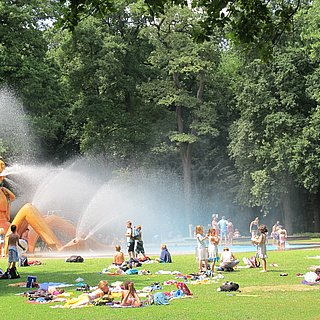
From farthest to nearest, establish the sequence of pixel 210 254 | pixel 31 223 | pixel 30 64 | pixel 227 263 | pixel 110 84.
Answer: pixel 110 84 → pixel 30 64 → pixel 31 223 → pixel 210 254 → pixel 227 263

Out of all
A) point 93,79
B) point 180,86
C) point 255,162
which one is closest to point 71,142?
point 93,79

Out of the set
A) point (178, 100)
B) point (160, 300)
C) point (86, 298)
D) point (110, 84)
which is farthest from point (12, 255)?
point (178, 100)

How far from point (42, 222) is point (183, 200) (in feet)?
86.6

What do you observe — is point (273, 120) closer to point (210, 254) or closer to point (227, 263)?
point (210, 254)

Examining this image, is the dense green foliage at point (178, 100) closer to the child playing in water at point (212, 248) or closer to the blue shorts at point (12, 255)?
the blue shorts at point (12, 255)

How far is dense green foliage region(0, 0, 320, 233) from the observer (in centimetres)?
4234

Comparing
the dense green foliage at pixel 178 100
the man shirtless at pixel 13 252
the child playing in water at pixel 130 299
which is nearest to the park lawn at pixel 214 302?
the child playing in water at pixel 130 299

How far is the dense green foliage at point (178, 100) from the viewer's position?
42.3 m

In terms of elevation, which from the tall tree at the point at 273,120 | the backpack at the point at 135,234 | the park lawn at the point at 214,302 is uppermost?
the tall tree at the point at 273,120

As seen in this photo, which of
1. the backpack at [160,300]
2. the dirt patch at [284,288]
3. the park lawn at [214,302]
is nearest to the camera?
the park lawn at [214,302]

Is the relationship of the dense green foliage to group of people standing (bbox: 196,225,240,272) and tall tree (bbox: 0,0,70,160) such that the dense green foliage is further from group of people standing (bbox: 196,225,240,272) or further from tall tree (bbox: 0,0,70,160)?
group of people standing (bbox: 196,225,240,272)

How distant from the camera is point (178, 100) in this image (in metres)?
51.2

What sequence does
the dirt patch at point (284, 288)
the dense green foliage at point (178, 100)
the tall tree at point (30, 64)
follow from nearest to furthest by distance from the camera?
the dirt patch at point (284, 288), the tall tree at point (30, 64), the dense green foliage at point (178, 100)

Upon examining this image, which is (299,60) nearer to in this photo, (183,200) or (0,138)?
(183,200)
